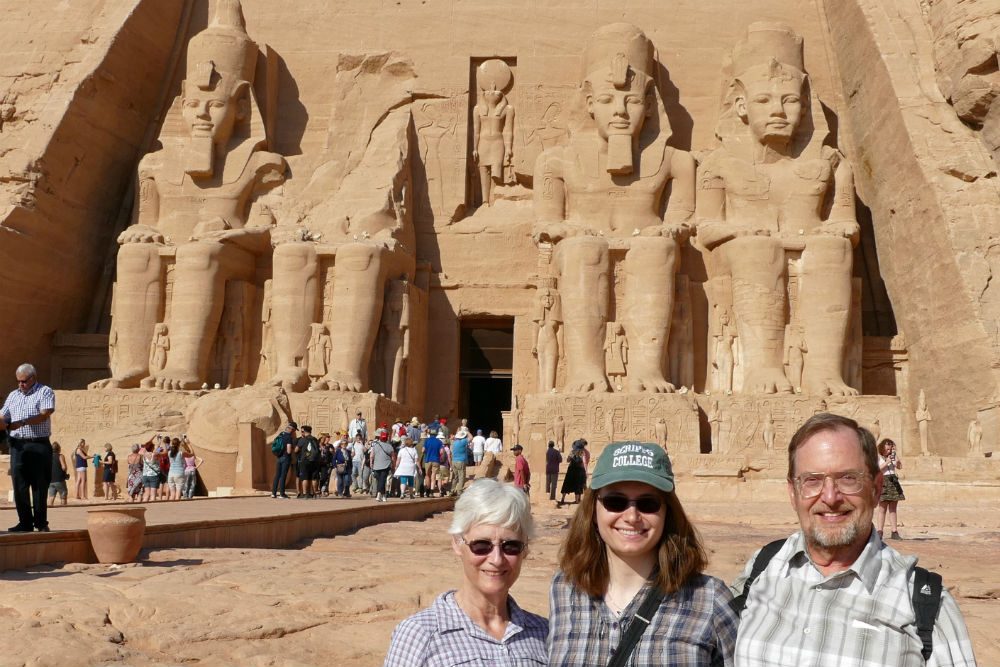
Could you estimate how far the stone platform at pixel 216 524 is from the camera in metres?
5.25

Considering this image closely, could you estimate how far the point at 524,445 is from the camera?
13.9 meters

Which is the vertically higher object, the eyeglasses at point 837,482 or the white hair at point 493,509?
the eyeglasses at point 837,482

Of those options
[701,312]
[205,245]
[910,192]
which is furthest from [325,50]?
[910,192]

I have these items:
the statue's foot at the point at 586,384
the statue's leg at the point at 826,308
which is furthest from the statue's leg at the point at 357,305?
the statue's leg at the point at 826,308

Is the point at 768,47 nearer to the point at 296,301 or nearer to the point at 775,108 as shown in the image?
the point at 775,108

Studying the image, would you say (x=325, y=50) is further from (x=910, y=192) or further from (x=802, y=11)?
(x=910, y=192)

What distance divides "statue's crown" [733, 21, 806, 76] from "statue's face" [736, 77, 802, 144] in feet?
0.97

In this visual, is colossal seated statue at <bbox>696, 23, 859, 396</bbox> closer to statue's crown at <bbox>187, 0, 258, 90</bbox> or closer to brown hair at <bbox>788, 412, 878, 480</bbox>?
statue's crown at <bbox>187, 0, 258, 90</bbox>

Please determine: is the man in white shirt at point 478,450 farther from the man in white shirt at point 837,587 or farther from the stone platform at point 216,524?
the man in white shirt at point 837,587

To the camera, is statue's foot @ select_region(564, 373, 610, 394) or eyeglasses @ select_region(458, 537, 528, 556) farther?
statue's foot @ select_region(564, 373, 610, 394)

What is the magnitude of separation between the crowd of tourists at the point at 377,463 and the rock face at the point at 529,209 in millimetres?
1220

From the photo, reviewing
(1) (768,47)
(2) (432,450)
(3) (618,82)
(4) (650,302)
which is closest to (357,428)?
(2) (432,450)

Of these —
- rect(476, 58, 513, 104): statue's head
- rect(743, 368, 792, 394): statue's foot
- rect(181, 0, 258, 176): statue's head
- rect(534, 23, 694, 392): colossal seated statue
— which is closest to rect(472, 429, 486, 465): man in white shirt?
rect(534, 23, 694, 392): colossal seated statue

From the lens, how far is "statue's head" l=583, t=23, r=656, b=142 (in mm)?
15508
